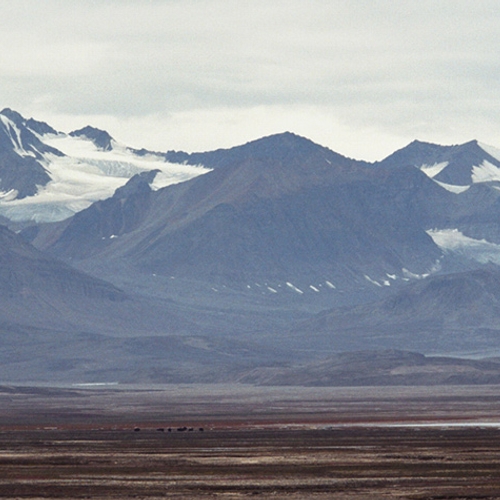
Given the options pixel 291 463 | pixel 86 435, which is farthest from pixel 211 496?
pixel 86 435

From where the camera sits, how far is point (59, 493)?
69562mm

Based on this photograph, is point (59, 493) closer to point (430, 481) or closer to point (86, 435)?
point (430, 481)

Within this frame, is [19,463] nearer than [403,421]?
Yes

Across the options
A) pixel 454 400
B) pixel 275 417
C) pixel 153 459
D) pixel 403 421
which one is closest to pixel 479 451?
pixel 153 459

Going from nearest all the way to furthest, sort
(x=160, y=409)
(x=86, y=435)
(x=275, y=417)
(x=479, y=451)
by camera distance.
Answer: (x=479, y=451)
(x=86, y=435)
(x=275, y=417)
(x=160, y=409)

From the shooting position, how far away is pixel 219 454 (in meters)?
91.6

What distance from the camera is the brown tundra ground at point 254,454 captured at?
70375 mm

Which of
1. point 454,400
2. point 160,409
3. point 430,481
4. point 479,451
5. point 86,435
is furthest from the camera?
point 454,400

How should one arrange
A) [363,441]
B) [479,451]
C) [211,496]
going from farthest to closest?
[363,441]
[479,451]
[211,496]

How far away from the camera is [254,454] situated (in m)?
90.9

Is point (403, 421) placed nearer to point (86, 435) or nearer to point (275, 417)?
point (275, 417)

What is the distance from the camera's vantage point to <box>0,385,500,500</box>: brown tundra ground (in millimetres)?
70375

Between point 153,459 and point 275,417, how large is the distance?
60.1 m

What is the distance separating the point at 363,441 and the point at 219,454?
14.1 meters
